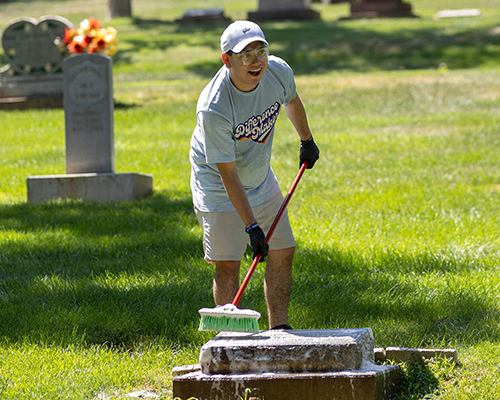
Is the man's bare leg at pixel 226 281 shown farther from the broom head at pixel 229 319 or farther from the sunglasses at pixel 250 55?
the sunglasses at pixel 250 55

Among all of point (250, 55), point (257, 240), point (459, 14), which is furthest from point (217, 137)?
point (459, 14)

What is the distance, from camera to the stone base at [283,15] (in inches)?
1157

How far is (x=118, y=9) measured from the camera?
3447cm

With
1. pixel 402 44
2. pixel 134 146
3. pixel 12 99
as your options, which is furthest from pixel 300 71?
pixel 134 146

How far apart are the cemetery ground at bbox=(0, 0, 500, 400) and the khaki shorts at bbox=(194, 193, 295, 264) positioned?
1.93ft

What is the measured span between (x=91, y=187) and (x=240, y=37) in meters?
5.33

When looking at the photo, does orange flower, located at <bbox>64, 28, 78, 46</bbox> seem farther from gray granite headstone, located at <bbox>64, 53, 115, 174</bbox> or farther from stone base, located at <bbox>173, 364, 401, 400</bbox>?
stone base, located at <bbox>173, 364, 401, 400</bbox>

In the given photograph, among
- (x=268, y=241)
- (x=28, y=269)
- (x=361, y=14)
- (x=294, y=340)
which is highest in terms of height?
(x=361, y=14)

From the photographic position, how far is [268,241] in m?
3.90

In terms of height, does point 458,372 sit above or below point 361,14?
below

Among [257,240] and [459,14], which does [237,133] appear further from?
[459,14]

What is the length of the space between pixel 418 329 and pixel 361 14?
26.9 metres

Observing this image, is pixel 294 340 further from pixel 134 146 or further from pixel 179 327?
pixel 134 146

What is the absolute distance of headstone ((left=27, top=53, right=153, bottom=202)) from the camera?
8359 mm
